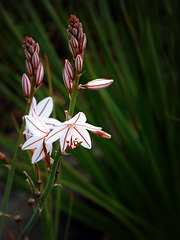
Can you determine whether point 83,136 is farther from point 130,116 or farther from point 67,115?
point 130,116

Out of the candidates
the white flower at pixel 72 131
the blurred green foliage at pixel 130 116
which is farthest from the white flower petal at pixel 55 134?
the blurred green foliage at pixel 130 116

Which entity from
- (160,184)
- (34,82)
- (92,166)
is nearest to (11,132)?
(92,166)

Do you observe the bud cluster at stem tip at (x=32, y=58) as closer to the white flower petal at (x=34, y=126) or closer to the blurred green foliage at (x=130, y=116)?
the white flower petal at (x=34, y=126)

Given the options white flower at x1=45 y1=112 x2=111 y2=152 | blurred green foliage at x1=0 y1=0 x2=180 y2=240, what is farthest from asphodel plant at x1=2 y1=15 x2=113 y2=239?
blurred green foliage at x1=0 y1=0 x2=180 y2=240

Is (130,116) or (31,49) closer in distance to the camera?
(31,49)

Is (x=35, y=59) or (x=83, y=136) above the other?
(x=35, y=59)

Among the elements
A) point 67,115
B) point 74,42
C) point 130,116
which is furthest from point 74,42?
point 130,116

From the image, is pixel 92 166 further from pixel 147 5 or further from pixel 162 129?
pixel 147 5
